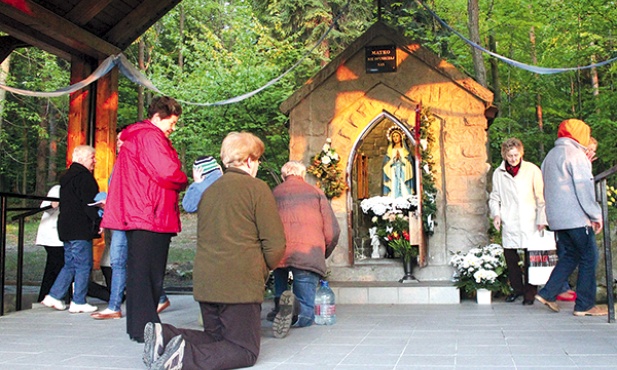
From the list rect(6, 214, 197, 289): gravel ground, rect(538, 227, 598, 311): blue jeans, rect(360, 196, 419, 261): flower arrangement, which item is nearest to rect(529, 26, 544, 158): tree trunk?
rect(6, 214, 197, 289): gravel ground

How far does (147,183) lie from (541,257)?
4609 millimetres

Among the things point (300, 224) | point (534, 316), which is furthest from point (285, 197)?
point (534, 316)

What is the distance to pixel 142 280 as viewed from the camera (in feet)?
16.1

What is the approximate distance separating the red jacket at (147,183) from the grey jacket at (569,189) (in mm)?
3658

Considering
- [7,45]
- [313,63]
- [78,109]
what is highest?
[313,63]

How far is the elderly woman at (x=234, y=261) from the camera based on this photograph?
13.5 feet

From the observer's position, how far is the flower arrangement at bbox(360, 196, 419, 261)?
28.7 ft

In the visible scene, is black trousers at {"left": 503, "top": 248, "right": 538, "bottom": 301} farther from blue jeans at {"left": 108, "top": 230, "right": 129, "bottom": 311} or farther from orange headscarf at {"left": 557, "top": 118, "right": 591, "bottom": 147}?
blue jeans at {"left": 108, "top": 230, "right": 129, "bottom": 311}

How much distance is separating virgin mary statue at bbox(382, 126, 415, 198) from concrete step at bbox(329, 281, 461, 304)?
2.25m

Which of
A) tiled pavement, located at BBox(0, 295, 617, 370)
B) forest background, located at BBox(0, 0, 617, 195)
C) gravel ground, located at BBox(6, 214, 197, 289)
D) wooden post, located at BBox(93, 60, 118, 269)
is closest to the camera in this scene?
tiled pavement, located at BBox(0, 295, 617, 370)

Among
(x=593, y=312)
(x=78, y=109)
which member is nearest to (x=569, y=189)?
(x=593, y=312)

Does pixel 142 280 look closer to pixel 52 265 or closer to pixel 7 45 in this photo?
pixel 52 265

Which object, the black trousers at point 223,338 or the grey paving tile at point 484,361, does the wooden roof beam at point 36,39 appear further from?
the grey paving tile at point 484,361

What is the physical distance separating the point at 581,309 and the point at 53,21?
6.58 meters
